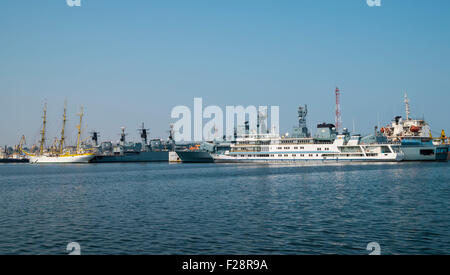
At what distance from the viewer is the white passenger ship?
10938 centimetres

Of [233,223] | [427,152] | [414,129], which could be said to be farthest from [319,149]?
[233,223]

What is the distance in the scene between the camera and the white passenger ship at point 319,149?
109 metres

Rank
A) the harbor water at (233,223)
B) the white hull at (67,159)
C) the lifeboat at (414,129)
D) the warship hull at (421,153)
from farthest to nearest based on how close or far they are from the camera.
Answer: the white hull at (67,159) < the lifeboat at (414,129) < the warship hull at (421,153) < the harbor water at (233,223)

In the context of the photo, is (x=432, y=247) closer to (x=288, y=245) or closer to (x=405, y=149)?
(x=288, y=245)

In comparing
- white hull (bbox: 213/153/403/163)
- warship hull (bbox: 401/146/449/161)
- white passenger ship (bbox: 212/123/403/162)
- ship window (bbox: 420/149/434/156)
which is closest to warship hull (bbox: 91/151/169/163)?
white hull (bbox: 213/153/403/163)

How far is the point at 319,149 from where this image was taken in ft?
371

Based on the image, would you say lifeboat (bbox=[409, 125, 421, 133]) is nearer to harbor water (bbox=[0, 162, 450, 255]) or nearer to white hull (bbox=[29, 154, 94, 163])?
harbor water (bbox=[0, 162, 450, 255])

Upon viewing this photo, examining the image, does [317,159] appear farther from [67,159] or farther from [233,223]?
[67,159]

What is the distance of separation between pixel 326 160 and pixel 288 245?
98.8m

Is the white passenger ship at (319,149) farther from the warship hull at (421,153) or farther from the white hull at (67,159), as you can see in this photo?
the white hull at (67,159)

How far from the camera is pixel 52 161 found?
176000 millimetres

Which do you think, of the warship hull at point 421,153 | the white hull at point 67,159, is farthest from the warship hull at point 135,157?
the warship hull at point 421,153
